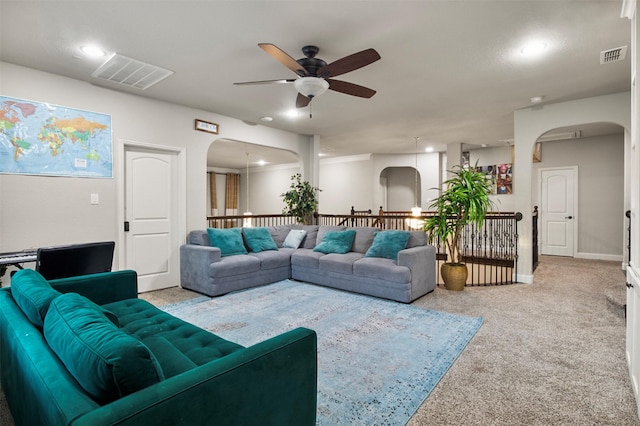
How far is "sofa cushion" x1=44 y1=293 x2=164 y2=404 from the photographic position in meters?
0.92

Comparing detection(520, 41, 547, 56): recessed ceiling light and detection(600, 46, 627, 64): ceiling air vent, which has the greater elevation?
detection(520, 41, 547, 56): recessed ceiling light

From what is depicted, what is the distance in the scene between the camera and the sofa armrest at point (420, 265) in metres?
3.93

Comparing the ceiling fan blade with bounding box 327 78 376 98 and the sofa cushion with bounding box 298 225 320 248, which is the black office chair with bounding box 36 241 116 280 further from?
the sofa cushion with bounding box 298 225 320 248

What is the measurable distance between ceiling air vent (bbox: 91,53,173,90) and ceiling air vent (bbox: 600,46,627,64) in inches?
174

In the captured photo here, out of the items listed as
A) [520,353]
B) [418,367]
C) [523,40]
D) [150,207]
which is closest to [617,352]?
[520,353]

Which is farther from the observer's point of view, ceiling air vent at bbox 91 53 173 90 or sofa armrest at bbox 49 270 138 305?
ceiling air vent at bbox 91 53 173 90

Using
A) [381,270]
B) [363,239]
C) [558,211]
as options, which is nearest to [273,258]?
[363,239]

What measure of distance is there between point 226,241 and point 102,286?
2280 mm

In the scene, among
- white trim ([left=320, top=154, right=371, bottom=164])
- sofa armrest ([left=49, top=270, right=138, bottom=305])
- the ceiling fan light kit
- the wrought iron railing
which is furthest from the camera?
white trim ([left=320, top=154, right=371, bottom=164])

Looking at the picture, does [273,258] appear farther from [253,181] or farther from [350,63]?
[253,181]

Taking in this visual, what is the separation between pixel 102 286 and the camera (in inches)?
97.4

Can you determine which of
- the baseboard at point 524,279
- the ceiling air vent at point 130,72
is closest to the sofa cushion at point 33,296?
the ceiling air vent at point 130,72

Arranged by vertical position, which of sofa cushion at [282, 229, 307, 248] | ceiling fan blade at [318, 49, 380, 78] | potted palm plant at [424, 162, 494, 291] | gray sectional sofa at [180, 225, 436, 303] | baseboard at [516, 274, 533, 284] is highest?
ceiling fan blade at [318, 49, 380, 78]

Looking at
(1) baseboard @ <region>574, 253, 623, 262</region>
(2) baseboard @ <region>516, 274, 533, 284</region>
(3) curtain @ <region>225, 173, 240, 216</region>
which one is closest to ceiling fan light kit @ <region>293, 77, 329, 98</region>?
(2) baseboard @ <region>516, 274, 533, 284</region>
